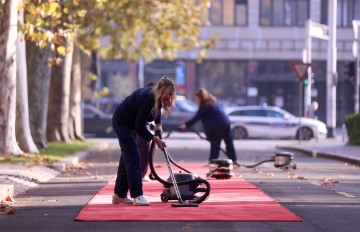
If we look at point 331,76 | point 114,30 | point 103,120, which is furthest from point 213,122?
point 103,120

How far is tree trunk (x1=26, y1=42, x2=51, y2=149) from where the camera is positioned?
2861 centimetres

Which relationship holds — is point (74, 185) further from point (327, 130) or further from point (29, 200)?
point (327, 130)

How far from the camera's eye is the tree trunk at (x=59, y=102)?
3409 cm

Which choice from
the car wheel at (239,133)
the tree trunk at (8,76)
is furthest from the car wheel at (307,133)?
the tree trunk at (8,76)

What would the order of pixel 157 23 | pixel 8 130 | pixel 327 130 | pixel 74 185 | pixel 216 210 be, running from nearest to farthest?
pixel 216 210 < pixel 74 185 < pixel 8 130 < pixel 157 23 < pixel 327 130

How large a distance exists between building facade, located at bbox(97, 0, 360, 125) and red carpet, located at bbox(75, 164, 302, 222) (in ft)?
168

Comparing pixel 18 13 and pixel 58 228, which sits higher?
pixel 18 13

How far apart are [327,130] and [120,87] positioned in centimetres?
2655

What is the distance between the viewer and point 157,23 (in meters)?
40.5

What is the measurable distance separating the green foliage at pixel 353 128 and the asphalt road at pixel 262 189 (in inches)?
223

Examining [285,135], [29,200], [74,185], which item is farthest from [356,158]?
[285,135]

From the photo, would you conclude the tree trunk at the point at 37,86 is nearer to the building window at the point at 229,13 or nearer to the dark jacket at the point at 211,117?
the dark jacket at the point at 211,117

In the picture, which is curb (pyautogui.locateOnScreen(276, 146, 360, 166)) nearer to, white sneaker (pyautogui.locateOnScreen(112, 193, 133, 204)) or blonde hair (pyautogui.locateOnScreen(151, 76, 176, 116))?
white sneaker (pyautogui.locateOnScreen(112, 193, 133, 204))

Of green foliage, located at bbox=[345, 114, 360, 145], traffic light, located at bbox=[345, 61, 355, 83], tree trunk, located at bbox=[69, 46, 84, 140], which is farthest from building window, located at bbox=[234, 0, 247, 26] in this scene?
green foliage, located at bbox=[345, 114, 360, 145]
